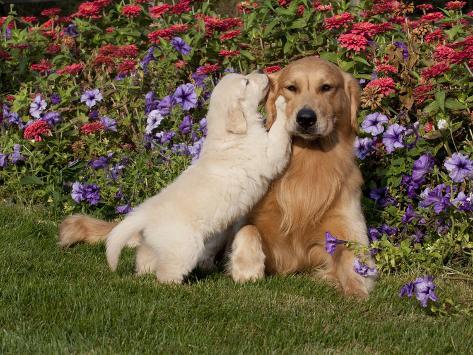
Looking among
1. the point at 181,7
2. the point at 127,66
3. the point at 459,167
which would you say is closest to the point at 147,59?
the point at 127,66

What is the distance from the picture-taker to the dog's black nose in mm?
4559

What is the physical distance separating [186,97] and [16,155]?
1.57 metres

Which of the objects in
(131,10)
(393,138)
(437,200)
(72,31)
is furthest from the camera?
(72,31)

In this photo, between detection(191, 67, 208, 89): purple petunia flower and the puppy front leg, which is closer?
the puppy front leg

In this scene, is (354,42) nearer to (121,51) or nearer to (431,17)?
(431,17)

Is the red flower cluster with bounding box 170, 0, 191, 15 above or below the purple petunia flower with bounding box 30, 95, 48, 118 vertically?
above

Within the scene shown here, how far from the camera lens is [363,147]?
5.57m

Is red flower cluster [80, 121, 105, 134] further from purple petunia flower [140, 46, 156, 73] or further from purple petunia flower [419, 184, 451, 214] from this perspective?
purple petunia flower [419, 184, 451, 214]

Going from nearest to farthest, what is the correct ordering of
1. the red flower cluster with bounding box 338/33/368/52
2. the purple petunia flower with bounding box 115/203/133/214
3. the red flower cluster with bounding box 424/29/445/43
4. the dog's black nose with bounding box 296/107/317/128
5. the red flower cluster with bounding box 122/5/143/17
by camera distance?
the dog's black nose with bounding box 296/107/317/128
the red flower cluster with bounding box 338/33/368/52
the red flower cluster with bounding box 424/29/445/43
the purple petunia flower with bounding box 115/203/133/214
the red flower cluster with bounding box 122/5/143/17

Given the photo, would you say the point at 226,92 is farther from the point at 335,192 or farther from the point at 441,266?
the point at 441,266

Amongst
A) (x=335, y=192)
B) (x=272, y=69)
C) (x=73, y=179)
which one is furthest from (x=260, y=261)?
(x=73, y=179)

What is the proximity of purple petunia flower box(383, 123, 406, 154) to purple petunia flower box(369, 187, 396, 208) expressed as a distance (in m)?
0.30

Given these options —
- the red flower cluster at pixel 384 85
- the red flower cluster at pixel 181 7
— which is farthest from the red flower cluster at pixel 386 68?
the red flower cluster at pixel 181 7

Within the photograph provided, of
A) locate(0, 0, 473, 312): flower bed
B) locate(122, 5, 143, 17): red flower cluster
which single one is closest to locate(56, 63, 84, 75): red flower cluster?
locate(0, 0, 473, 312): flower bed
